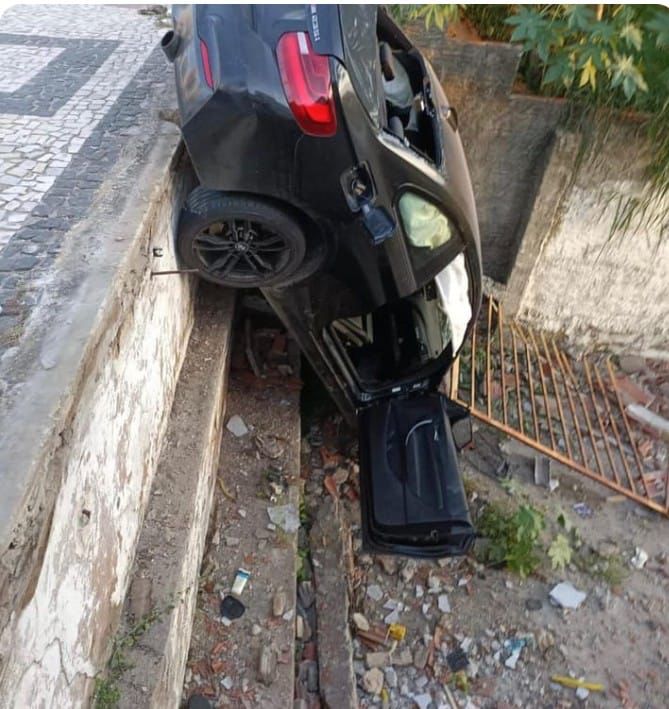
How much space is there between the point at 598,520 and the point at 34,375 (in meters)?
3.61

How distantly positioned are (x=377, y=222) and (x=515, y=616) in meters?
2.26

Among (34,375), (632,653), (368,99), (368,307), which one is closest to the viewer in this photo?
(34,375)

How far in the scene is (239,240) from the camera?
2822 millimetres

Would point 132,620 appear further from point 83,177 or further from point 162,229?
point 83,177

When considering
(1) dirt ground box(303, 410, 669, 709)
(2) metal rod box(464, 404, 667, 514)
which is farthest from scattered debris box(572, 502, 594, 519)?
(2) metal rod box(464, 404, 667, 514)

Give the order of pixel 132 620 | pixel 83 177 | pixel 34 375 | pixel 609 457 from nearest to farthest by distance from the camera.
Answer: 1. pixel 34 375
2. pixel 132 620
3. pixel 83 177
4. pixel 609 457

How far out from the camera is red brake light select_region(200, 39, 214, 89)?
7.68 feet

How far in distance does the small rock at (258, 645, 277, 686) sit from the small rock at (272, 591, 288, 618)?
0.49 feet

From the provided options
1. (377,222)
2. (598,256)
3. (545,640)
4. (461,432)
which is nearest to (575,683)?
(545,640)

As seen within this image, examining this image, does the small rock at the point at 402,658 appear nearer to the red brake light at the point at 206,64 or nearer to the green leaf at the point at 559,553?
the green leaf at the point at 559,553

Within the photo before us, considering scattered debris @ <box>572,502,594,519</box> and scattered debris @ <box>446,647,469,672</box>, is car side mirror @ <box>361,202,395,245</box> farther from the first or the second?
scattered debris @ <box>572,502,594,519</box>

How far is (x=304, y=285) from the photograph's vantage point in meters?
3.06

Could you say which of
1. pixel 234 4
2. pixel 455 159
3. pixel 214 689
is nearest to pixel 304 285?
pixel 455 159

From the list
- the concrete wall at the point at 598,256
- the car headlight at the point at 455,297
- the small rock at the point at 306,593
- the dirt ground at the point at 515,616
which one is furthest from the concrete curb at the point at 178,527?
the concrete wall at the point at 598,256
